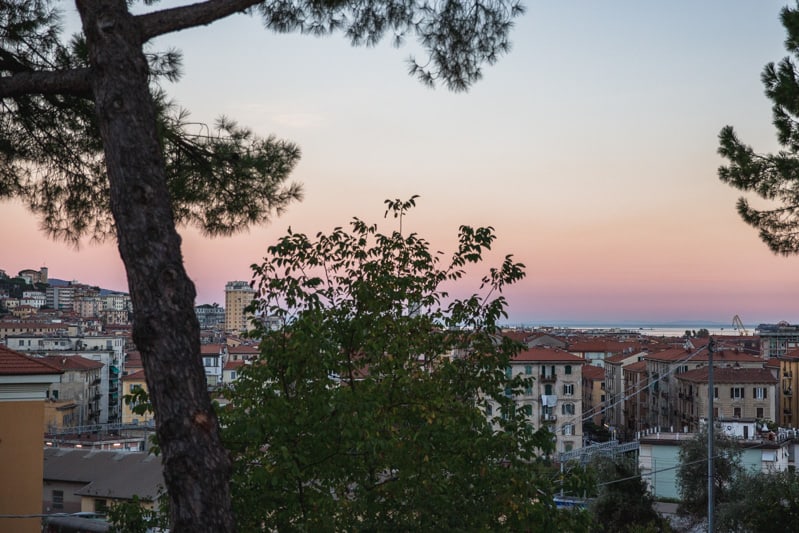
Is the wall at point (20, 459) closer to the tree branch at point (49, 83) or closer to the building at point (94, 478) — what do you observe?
the tree branch at point (49, 83)

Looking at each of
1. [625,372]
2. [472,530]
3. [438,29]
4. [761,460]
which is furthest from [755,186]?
[625,372]

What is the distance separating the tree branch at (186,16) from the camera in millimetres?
4551

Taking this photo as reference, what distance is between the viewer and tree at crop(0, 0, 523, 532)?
Answer: 3.91m

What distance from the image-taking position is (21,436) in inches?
327

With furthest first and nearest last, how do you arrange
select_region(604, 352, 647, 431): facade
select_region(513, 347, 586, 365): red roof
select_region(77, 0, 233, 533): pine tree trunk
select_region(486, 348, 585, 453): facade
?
select_region(604, 352, 647, 431): facade
select_region(513, 347, 586, 365): red roof
select_region(486, 348, 585, 453): facade
select_region(77, 0, 233, 533): pine tree trunk

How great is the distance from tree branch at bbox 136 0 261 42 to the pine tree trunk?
128 millimetres

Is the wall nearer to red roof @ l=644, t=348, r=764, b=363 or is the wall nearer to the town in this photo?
the town

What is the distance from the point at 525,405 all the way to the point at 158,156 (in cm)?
391

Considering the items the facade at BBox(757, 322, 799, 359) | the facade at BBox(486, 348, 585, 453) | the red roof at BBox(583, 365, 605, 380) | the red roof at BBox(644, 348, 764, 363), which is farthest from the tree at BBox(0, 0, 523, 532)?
the facade at BBox(757, 322, 799, 359)

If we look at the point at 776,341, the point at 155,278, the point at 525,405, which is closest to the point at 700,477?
the point at 525,405

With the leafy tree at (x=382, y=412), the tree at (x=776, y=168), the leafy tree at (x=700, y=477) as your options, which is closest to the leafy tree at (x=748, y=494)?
the leafy tree at (x=700, y=477)

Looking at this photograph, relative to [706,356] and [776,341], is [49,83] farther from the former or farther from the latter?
[776,341]

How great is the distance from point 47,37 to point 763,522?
14428mm

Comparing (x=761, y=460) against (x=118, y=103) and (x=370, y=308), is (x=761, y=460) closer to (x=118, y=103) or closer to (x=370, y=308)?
(x=370, y=308)
